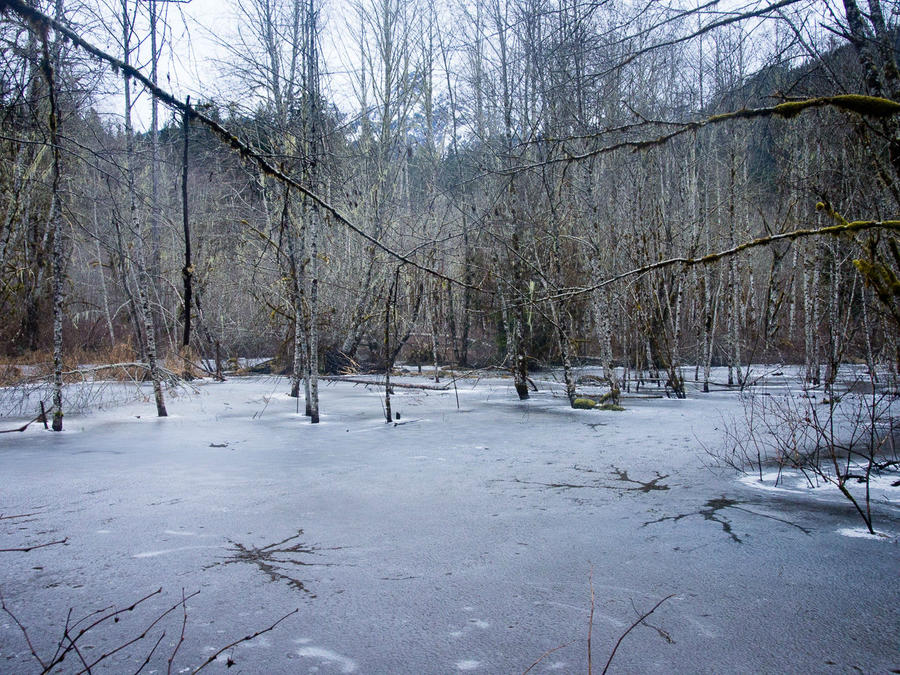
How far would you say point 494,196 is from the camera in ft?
31.2

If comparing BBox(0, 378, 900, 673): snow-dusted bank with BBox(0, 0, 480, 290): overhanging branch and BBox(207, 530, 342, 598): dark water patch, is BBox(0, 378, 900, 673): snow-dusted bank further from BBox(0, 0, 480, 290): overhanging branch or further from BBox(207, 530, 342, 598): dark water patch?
BBox(0, 0, 480, 290): overhanging branch

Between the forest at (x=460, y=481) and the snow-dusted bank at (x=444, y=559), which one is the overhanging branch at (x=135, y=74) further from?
the snow-dusted bank at (x=444, y=559)

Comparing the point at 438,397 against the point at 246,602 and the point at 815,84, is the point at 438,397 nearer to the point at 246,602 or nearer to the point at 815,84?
the point at 815,84

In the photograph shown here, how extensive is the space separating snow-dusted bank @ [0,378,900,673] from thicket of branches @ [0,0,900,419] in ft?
4.59

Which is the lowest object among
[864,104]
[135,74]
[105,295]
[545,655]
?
[545,655]

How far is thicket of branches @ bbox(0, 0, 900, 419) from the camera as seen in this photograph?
3.17 meters

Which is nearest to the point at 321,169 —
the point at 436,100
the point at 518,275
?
the point at 518,275

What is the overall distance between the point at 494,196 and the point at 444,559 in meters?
6.97

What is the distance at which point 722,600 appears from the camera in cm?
292

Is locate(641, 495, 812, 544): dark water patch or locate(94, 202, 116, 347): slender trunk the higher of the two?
locate(94, 202, 116, 347): slender trunk

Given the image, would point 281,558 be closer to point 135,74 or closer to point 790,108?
point 135,74

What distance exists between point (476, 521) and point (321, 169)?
21.0ft

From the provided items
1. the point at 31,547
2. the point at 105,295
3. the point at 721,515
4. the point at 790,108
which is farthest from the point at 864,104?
the point at 105,295

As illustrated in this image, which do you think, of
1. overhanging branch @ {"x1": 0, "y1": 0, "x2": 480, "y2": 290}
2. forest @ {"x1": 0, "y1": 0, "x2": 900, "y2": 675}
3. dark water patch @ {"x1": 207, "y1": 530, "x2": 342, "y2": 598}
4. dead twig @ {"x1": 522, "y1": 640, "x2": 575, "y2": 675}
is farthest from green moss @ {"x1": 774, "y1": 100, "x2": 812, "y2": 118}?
dark water patch @ {"x1": 207, "y1": 530, "x2": 342, "y2": 598}
